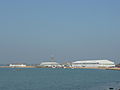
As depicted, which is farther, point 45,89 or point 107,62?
point 107,62

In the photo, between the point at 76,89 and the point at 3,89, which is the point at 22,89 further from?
the point at 76,89

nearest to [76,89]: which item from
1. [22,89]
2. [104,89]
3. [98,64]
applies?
[104,89]

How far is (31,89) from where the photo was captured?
48.3m

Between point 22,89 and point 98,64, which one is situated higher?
point 98,64

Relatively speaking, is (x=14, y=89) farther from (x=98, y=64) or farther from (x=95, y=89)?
(x=98, y=64)

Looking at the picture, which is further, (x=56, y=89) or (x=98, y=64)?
(x=98, y=64)

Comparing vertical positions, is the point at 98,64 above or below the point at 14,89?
above

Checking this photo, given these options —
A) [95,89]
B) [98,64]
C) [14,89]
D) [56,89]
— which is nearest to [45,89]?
[56,89]

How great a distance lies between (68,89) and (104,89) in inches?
234

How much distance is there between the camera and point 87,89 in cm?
4906

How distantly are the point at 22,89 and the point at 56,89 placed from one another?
5568mm

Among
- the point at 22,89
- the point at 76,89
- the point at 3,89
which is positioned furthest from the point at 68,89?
the point at 3,89

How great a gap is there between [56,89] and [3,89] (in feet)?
28.8

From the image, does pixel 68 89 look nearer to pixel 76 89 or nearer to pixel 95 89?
pixel 76 89
